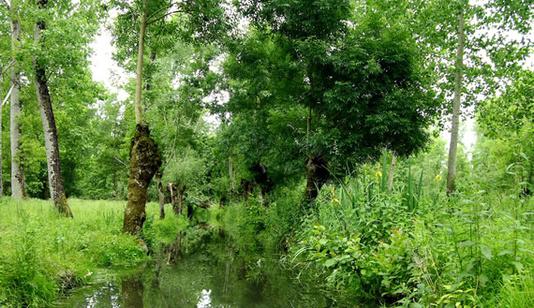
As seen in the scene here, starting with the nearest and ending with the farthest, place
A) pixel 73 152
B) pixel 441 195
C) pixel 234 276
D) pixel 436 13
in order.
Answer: pixel 441 195, pixel 234 276, pixel 436 13, pixel 73 152

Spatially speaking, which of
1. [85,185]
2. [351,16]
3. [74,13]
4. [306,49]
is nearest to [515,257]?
[306,49]

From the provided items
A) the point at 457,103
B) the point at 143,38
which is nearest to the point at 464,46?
the point at 457,103

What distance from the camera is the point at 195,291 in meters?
7.25

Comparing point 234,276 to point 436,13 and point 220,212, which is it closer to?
point 436,13

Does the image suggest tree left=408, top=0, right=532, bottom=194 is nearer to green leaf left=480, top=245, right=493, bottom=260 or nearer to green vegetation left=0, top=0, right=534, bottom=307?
green vegetation left=0, top=0, right=534, bottom=307

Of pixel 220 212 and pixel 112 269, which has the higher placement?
pixel 112 269

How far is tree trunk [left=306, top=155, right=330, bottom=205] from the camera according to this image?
1301 centimetres

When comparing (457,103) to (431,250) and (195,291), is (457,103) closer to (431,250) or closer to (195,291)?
(431,250)

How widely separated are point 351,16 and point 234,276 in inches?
352

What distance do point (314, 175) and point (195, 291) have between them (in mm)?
6753

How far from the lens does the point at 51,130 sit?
1265 centimetres

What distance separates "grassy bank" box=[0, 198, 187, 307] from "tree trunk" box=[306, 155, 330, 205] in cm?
504

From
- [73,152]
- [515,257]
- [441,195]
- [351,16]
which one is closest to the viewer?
[515,257]

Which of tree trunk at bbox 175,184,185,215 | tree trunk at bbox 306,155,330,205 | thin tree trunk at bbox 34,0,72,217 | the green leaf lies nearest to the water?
the green leaf
